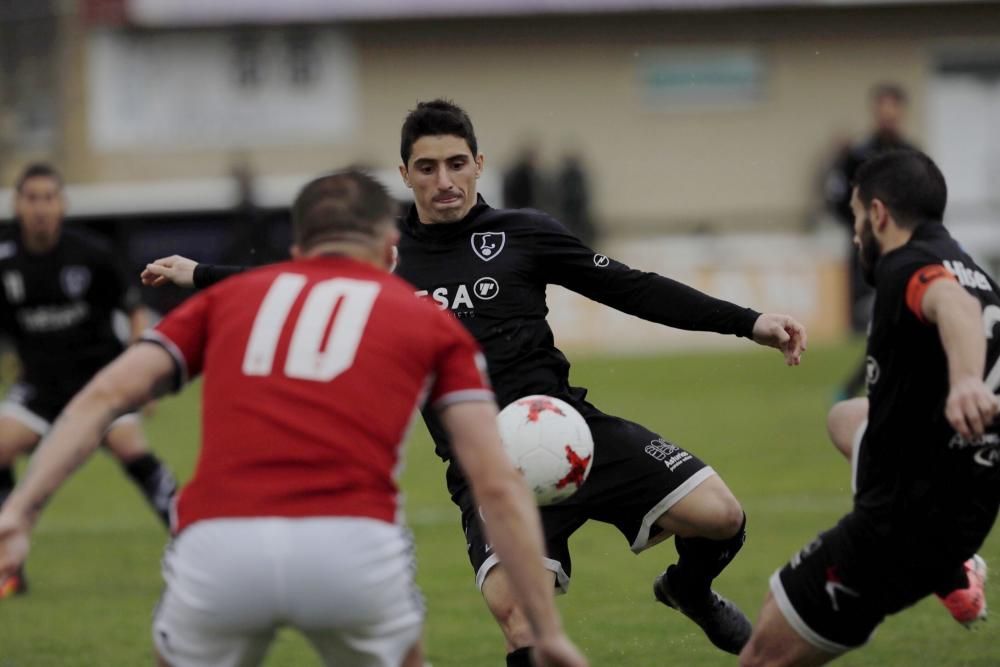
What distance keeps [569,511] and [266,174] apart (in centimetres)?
2516

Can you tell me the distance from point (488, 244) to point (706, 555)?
1412 mm

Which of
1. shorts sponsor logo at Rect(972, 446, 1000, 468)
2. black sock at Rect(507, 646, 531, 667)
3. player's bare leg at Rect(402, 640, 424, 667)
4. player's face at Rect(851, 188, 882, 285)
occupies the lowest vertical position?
black sock at Rect(507, 646, 531, 667)

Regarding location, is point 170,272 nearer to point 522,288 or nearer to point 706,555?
point 522,288

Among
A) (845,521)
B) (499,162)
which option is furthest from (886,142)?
(499,162)

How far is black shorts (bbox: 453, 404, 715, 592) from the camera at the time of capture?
6316 millimetres

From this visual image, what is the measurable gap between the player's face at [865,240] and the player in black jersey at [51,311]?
529cm

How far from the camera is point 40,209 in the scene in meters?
10.1

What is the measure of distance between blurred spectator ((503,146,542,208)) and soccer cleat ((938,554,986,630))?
2114cm

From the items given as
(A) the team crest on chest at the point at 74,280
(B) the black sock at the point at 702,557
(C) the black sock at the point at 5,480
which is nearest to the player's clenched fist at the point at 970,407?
(B) the black sock at the point at 702,557

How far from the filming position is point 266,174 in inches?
1216

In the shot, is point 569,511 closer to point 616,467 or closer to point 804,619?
point 616,467

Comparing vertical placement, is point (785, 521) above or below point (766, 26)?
below

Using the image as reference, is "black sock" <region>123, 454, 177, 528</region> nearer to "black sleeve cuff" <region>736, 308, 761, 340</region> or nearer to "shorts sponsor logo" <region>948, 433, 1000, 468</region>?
"black sleeve cuff" <region>736, 308, 761, 340</region>

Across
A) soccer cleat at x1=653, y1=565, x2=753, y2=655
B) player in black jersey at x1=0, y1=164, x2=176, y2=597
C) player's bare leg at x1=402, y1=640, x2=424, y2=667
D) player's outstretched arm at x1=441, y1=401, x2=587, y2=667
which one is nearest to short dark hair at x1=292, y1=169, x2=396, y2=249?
player's outstretched arm at x1=441, y1=401, x2=587, y2=667
